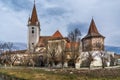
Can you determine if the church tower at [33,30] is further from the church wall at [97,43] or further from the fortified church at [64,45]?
the church wall at [97,43]

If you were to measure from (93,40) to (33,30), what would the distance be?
33.7m

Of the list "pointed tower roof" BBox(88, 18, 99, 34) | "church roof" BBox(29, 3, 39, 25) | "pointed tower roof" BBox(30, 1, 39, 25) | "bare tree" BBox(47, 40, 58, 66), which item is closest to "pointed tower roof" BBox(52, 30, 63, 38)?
"bare tree" BBox(47, 40, 58, 66)

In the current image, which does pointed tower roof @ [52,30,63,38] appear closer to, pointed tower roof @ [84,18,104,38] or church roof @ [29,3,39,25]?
pointed tower roof @ [84,18,104,38]

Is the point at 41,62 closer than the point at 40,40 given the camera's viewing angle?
Yes

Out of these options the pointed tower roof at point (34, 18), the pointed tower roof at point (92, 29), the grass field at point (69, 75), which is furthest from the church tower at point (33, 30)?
the grass field at point (69, 75)

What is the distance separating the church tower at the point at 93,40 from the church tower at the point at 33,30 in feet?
83.6

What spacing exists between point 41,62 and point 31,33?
22.6 meters

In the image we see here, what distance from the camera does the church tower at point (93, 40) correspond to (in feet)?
327

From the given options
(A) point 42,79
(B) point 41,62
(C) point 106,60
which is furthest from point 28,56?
(A) point 42,79

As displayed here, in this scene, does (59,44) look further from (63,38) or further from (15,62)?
(15,62)

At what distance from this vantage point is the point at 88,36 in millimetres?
107812

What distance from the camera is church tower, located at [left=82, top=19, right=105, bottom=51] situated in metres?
99.7

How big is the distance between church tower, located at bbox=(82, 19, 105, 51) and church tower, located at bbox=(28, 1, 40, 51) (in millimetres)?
25471

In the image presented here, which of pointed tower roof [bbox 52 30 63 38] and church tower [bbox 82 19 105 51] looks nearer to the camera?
church tower [bbox 82 19 105 51]
